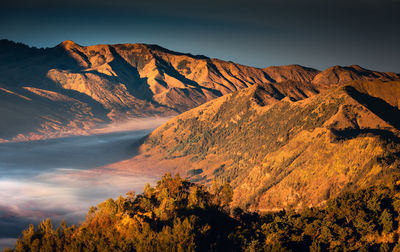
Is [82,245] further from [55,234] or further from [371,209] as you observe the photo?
[371,209]

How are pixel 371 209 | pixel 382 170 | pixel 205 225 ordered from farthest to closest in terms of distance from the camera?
pixel 382 170 → pixel 371 209 → pixel 205 225

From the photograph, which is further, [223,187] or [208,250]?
[223,187]

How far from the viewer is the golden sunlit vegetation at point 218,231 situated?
71.8 metres

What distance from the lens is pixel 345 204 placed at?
91.2 m

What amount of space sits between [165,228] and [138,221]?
5537mm

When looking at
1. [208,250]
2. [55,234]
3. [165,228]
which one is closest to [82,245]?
[55,234]

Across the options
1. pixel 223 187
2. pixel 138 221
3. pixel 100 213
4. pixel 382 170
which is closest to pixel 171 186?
pixel 223 187

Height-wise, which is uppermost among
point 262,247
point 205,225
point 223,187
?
point 223,187

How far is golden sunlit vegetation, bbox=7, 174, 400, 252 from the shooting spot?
71750 mm

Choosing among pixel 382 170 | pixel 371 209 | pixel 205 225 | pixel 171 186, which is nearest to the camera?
pixel 205 225

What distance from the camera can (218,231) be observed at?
278 feet

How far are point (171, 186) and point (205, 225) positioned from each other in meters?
32.9

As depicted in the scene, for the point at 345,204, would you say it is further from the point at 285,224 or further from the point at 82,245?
the point at 82,245

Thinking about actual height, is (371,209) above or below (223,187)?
below
